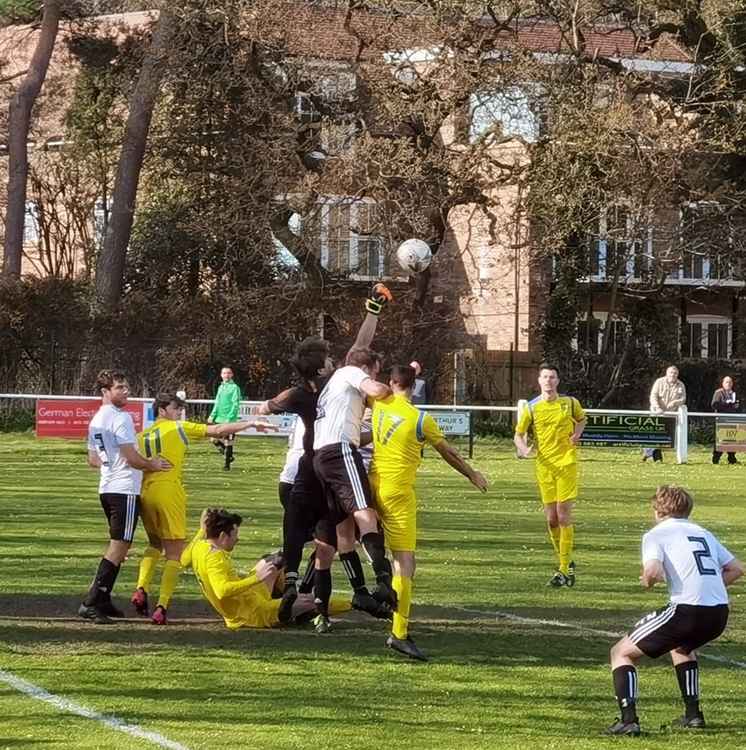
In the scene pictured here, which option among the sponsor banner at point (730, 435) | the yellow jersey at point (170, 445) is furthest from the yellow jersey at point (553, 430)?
the sponsor banner at point (730, 435)

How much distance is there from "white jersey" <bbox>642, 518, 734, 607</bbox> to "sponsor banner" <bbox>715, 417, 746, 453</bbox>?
25.5m

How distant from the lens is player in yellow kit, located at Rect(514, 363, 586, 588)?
1552 cm

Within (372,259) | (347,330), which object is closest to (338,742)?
(347,330)

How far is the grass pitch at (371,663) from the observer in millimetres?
8703

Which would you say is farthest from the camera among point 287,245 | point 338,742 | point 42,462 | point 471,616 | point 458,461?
point 287,245

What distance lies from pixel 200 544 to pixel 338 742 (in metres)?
3.75

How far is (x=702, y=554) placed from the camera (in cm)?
870

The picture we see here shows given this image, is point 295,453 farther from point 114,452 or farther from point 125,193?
point 125,193

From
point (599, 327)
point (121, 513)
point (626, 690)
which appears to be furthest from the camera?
point (599, 327)

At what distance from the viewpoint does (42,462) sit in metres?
30.8

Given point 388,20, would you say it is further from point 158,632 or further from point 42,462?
point 158,632

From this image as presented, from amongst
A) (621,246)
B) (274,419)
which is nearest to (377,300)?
(274,419)

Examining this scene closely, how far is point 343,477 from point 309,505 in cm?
64

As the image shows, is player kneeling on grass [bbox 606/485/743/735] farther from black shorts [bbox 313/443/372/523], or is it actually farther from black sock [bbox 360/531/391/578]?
black shorts [bbox 313/443/372/523]
